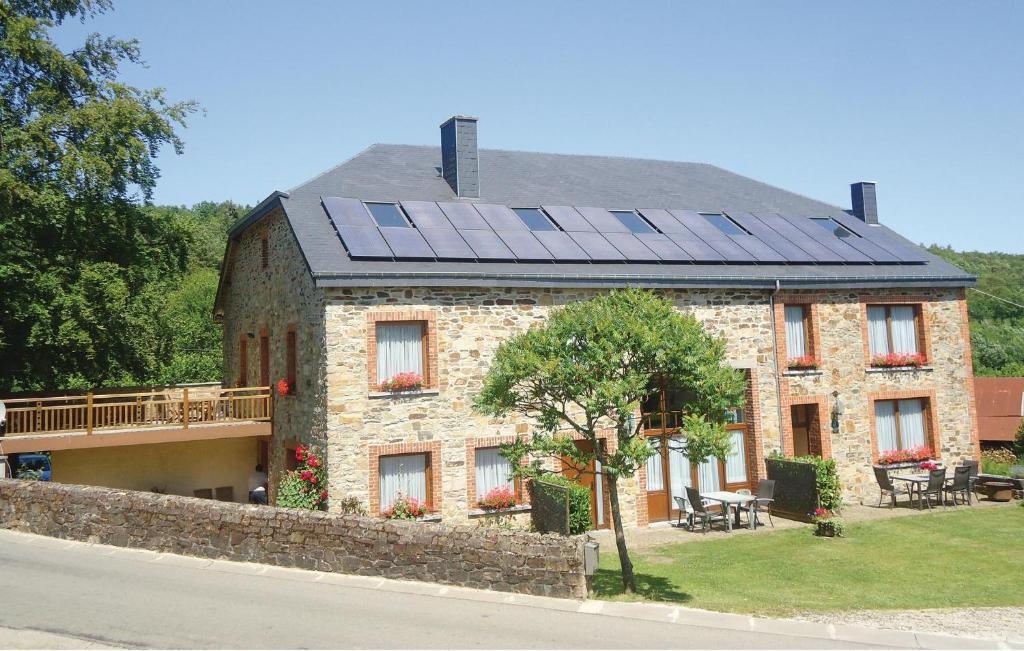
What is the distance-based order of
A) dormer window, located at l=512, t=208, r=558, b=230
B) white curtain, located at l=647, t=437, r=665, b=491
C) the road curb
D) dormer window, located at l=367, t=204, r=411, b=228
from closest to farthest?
the road curb, dormer window, located at l=367, t=204, r=411, b=228, white curtain, located at l=647, t=437, r=665, b=491, dormer window, located at l=512, t=208, r=558, b=230

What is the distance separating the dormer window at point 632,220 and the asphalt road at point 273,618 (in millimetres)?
11986

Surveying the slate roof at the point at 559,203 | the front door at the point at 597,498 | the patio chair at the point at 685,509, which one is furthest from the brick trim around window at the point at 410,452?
the patio chair at the point at 685,509

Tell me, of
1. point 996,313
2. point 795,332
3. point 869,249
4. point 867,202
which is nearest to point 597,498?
point 795,332

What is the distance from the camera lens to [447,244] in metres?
16.4

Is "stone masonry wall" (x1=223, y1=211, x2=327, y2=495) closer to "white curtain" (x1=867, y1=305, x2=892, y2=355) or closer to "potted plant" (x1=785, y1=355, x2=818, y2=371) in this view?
"potted plant" (x1=785, y1=355, x2=818, y2=371)

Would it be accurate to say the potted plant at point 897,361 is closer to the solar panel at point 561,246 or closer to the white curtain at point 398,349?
the solar panel at point 561,246

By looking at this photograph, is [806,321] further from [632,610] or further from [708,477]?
[632,610]

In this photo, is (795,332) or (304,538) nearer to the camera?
(304,538)

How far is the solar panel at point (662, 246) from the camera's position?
59.6ft

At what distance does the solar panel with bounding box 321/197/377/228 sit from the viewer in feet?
54.0

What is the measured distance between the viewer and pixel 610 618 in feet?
30.4

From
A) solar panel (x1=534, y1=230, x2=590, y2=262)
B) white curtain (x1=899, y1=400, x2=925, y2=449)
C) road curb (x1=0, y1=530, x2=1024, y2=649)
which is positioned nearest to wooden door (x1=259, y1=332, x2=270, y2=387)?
solar panel (x1=534, y1=230, x2=590, y2=262)

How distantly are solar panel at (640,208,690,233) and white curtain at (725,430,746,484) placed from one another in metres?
5.37

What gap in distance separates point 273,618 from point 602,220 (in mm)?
13115
